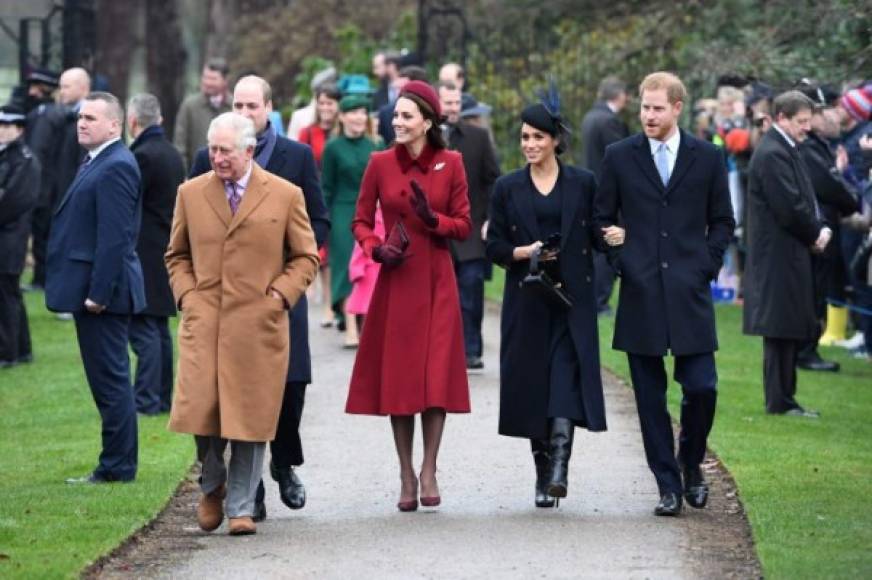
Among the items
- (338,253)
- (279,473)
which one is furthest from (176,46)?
(279,473)

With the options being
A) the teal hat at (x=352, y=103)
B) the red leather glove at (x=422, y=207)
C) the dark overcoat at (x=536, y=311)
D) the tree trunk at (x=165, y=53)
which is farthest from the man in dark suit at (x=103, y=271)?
the tree trunk at (x=165, y=53)

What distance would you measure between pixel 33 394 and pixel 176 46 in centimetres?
2074

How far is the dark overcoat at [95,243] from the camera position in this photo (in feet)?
34.3

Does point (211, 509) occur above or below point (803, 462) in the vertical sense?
above

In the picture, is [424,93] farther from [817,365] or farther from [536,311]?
[817,365]

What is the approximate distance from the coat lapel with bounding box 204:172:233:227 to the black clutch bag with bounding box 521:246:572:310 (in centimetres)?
155

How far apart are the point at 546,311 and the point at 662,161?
94 cm

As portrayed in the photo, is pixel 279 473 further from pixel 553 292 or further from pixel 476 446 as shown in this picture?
pixel 476 446

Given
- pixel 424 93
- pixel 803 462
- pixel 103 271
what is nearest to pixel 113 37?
pixel 103 271

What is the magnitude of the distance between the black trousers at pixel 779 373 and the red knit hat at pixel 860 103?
3.93 m

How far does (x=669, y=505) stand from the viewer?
964 centimetres

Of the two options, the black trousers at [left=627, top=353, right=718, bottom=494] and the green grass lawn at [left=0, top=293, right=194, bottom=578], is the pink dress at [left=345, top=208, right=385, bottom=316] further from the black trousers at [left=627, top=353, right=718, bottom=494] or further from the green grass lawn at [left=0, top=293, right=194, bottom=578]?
the black trousers at [left=627, top=353, right=718, bottom=494]

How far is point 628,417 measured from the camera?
13344 mm

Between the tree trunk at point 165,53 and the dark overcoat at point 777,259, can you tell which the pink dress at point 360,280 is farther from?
the tree trunk at point 165,53
